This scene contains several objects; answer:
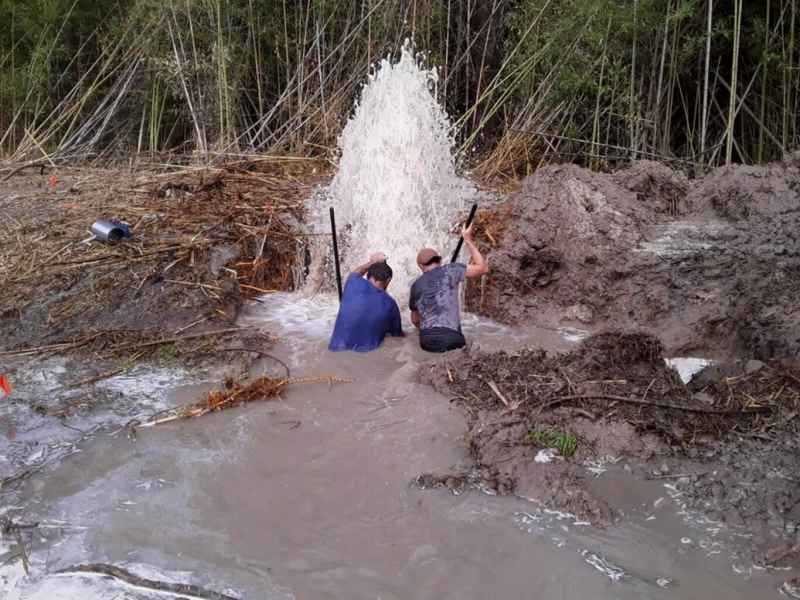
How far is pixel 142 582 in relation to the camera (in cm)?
273

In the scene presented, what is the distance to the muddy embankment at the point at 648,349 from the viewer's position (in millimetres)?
3340

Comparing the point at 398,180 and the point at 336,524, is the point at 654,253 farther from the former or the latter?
the point at 336,524

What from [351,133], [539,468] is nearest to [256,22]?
[351,133]

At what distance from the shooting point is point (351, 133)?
293 inches

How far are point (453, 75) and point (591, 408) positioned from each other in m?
5.15

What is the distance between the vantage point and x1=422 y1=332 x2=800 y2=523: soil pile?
3.42 metres

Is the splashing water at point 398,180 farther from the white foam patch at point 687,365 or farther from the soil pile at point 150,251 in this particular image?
the white foam patch at point 687,365

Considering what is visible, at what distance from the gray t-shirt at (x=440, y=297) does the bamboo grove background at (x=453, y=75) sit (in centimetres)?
258

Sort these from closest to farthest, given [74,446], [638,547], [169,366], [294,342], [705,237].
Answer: [638,547]
[74,446]
[169,366]
[294,342]
[705,237]

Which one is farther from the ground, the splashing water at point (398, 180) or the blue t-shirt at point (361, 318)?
the splashing water at point (398, 180)

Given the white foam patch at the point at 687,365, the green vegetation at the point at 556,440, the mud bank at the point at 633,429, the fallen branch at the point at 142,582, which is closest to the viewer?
the fallen branch at the point at 142,582

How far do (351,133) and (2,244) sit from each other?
3.04m

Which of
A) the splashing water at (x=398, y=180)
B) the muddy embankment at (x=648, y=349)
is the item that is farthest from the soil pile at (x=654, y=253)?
the splashing water at (x=398, y=180)

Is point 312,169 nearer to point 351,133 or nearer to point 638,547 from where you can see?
point 351,133
